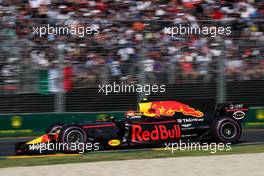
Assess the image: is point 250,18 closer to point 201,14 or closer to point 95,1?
point 201,14

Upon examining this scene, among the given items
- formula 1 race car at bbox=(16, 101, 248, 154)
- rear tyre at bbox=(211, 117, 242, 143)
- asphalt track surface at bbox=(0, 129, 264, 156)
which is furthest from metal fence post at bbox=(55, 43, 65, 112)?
rear tyre at bbox=(211, 117, 242, 143)

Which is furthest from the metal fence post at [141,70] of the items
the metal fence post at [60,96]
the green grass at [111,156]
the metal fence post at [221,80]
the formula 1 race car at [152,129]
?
the green grass at [111,156]

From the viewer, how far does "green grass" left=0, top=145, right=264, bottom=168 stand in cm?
813

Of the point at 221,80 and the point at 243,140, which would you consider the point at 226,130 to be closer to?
the point at 243,140

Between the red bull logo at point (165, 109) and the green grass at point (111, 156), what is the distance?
0.62m

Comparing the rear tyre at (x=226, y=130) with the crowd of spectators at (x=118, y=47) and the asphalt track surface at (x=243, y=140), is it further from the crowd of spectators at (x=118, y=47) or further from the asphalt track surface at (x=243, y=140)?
the crowd of spectators at (x=118, y=47)

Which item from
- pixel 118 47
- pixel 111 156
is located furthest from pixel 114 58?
pixel 111 156

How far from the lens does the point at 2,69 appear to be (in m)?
11.5

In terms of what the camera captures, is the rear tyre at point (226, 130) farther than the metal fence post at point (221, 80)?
No

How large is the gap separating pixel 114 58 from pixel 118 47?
24cm

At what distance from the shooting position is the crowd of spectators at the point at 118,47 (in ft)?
37.9

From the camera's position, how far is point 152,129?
942cm

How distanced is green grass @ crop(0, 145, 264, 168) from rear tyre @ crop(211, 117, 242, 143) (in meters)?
0.38

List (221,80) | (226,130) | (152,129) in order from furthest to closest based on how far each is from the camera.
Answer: (221,80), (226,130), (152,129)
